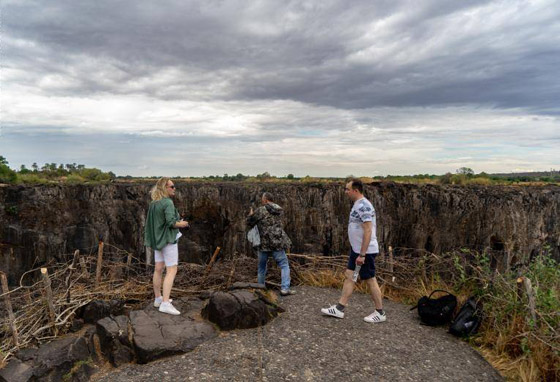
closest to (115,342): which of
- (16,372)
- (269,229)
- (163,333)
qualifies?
(163,333)

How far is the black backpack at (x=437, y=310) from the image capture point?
636cm

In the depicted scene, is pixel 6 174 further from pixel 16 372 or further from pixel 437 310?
pixel 437 310

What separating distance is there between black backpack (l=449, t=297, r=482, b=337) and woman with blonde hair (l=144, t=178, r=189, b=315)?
433cm

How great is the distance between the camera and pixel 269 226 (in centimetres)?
703

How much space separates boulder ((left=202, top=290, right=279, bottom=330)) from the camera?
5.89 m

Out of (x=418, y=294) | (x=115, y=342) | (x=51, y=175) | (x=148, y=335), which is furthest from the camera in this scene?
(x=51, y=175)

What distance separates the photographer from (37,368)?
15.3 ft

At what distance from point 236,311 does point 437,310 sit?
10.8ft

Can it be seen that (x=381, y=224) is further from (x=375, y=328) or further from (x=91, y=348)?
(x=91, y=348)

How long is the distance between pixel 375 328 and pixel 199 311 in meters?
2.86

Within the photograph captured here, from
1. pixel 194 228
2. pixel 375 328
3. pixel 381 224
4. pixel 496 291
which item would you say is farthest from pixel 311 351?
pixel 194 228

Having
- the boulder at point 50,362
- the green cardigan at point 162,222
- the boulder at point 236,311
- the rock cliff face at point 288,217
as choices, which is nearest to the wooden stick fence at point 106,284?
the boulder at point 50,362

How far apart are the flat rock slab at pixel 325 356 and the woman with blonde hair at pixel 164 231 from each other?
1180 mm

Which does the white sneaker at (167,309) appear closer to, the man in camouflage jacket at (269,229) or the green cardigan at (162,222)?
the green cardigan at (162,222)
